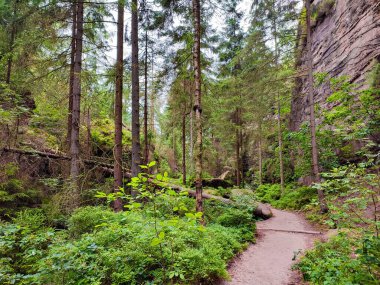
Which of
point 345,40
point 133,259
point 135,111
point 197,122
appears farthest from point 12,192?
point 345,40

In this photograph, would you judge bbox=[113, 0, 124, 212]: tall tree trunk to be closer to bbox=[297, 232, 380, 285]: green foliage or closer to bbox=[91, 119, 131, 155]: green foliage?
bbox=[91, 119, 131, 155]: green foliage

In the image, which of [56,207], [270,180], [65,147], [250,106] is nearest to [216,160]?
[270,180]

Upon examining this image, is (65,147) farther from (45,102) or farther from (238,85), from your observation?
(238,85)

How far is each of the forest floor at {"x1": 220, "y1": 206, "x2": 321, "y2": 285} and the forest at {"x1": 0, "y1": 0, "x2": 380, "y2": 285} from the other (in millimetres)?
52

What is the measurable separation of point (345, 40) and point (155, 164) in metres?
12.6

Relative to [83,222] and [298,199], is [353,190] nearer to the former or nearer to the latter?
[83,222]

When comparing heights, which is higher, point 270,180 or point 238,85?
point 238,85

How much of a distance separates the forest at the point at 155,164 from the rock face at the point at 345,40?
0.26 ft

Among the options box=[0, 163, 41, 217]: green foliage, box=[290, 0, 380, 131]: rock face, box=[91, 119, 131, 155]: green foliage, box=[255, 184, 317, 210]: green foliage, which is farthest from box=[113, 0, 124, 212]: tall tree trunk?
box=[290, 0, 380, 131]: rock face

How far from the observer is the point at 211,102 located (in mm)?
15672

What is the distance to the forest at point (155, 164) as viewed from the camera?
376cm

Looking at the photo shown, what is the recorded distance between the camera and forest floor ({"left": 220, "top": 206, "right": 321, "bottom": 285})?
190 inches

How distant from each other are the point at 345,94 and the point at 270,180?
1303 cm

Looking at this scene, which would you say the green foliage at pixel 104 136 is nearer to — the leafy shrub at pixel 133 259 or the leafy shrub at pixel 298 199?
the leafy shrub at pixel 133 259
